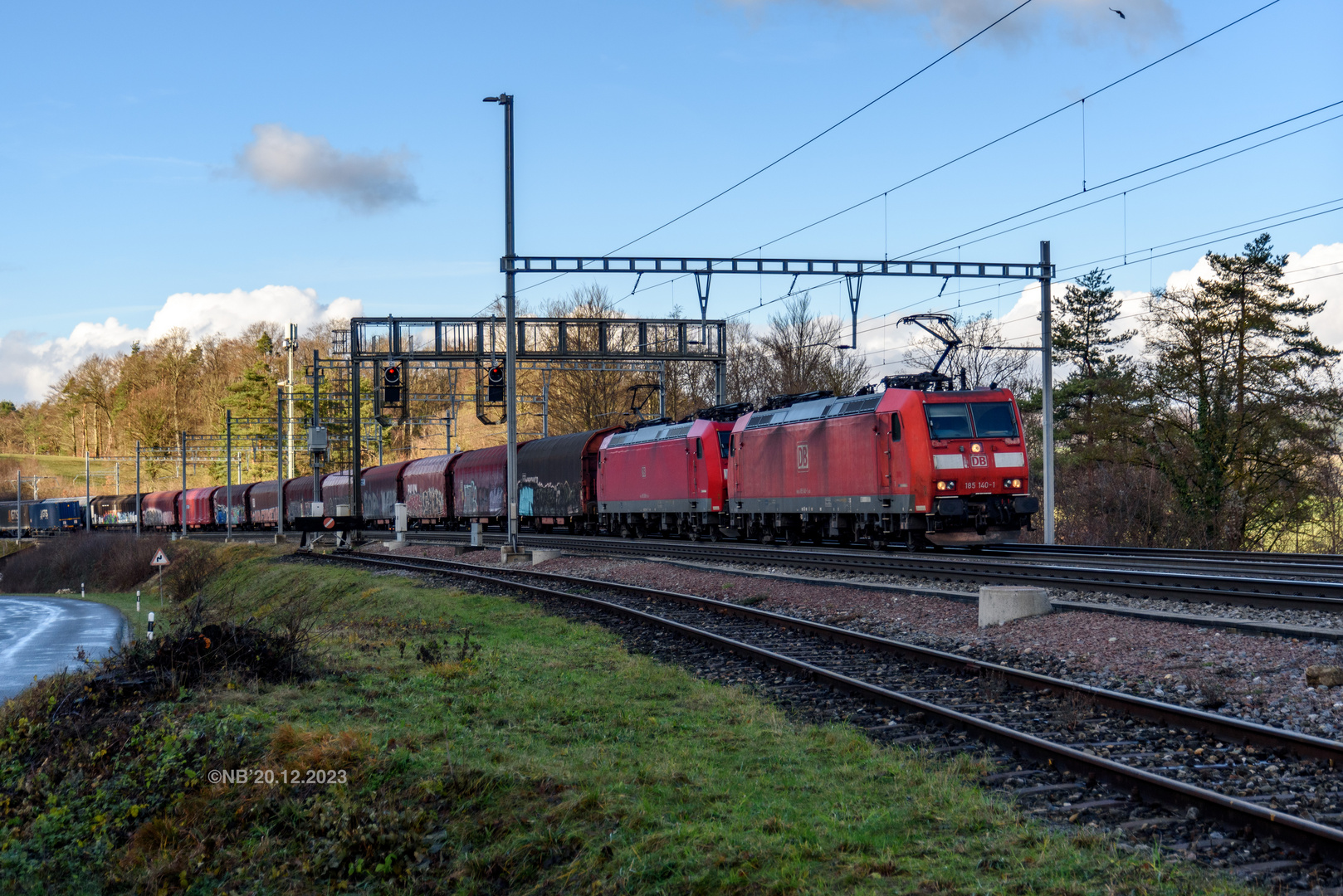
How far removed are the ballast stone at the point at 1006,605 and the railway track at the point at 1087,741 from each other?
1.85 meters

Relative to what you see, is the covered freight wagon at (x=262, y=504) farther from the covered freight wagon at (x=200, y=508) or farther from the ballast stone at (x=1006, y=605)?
the ballast stone at (x=1006, y=605)

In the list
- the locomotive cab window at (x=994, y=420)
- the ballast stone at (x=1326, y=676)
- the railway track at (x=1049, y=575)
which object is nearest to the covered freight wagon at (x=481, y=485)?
the railway track at (x=1049, y=575)

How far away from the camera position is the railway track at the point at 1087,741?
227 inches

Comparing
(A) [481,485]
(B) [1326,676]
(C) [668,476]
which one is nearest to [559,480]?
(A) [481,485]

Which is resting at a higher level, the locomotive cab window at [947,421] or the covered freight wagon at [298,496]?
the locomotive cab window at [947,421]

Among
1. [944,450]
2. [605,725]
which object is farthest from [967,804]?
[944,450]

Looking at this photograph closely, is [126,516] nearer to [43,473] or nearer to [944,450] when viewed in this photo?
[43,473]

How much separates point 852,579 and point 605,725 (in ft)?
34.0

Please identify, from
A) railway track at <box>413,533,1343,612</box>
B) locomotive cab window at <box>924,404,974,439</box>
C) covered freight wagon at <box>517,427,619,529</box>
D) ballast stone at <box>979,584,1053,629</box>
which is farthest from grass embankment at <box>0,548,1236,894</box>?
covered freight wagon at <box>517,427,619,529</box>

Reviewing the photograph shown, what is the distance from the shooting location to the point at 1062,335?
60.9m

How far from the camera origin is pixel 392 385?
30531mm

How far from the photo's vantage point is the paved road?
89.8ft

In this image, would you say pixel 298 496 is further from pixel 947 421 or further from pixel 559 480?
pixel 947 421

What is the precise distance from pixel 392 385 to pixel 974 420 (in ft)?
52.2
